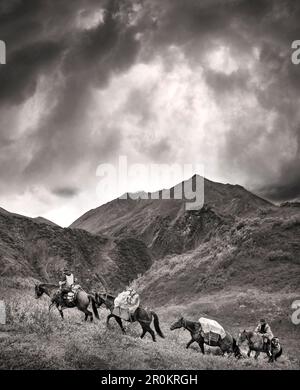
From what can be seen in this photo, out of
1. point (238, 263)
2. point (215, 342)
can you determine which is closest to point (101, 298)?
point (215, 342)

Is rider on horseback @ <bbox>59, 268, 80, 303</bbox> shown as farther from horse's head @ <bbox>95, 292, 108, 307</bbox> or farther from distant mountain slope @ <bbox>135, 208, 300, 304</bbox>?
distant mountain slope @ <bbox>135, 208, 300, 304</bbox>

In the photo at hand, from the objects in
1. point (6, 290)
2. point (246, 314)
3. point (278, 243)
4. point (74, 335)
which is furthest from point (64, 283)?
point (278, 243)

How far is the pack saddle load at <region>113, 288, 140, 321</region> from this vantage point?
18084mm

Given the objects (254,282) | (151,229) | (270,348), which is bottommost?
(270,348)

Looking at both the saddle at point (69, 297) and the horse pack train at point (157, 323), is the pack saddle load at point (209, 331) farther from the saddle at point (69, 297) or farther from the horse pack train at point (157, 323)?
the saddle at point (69, 297)

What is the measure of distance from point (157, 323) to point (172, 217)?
91.1m

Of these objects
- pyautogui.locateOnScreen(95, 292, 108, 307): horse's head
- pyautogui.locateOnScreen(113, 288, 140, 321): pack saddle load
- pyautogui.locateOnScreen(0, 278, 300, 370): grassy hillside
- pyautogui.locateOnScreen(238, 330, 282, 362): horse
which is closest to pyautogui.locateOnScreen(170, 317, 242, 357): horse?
pyautogui.locateOnScreen(238, 330, 282, 362): horse

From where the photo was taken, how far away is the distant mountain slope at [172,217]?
96.3 metres

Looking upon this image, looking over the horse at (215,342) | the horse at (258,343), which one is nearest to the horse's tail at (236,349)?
the horse at (215,342)

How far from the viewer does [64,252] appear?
6969cm

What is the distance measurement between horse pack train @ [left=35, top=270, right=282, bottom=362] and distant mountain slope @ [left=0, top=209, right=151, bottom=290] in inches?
1501

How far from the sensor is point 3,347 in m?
13.4
